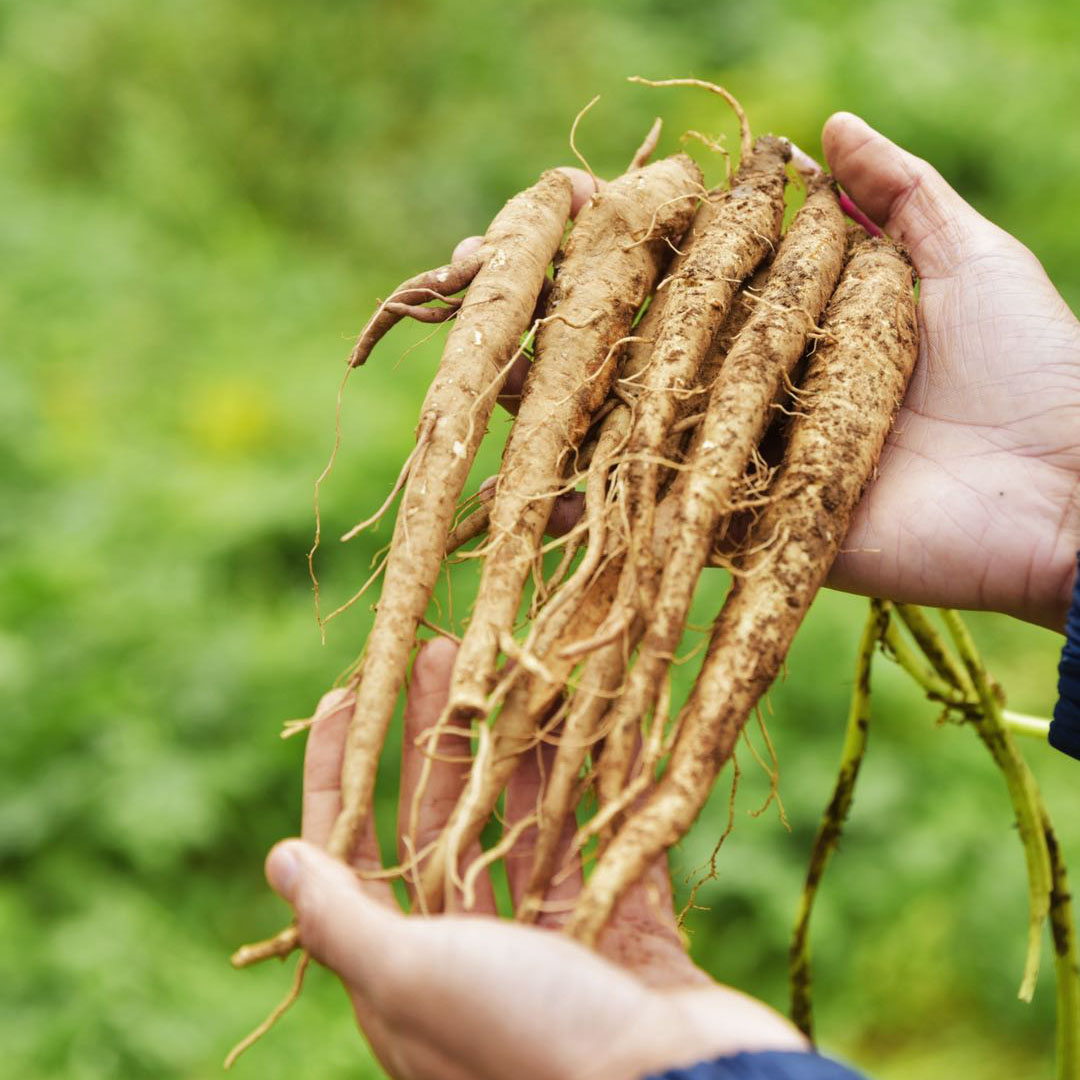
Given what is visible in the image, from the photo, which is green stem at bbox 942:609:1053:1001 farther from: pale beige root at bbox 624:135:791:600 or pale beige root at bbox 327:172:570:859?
pale beige root at bbox 327:172:570:859

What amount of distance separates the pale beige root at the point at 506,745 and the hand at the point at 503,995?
0.08 meters

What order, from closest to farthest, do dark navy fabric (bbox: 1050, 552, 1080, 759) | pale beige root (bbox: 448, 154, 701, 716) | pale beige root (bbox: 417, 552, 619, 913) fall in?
pale beige root (bbox: 417, 552, 619, 913) < dark navy fabric (bbox: 1050, 552, 1080, 759) < pale beige root (bbox: 448, 154, 701, 716)

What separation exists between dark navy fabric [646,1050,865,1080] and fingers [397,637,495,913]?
0.42 meters

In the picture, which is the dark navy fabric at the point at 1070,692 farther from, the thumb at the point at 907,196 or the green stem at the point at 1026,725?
the thumb at the point at 907,196

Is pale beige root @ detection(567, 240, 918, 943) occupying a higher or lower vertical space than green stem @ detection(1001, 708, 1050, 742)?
higher

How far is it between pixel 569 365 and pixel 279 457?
101 inches

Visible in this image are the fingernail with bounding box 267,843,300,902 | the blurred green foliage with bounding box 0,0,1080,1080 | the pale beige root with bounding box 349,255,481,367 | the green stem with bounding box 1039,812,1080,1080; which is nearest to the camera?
the fingernail with bounding box 267,843,300,902

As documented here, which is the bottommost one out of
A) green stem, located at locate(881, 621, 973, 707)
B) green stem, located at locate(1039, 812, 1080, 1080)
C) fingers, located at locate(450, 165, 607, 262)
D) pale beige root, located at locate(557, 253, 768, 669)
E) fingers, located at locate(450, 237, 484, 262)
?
green stem, located at locate(1039, 812, 1080, 1080)

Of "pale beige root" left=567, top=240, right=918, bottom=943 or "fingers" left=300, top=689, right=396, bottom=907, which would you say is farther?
"fingers" left=300, top=689, right=396, bottom=907

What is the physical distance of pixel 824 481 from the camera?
5.57 ft

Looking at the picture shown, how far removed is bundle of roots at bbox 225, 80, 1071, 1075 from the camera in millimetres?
1503

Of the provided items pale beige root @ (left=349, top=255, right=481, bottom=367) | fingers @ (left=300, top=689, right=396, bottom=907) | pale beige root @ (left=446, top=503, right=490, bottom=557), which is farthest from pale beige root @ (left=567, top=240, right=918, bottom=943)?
pale beige root @ (left=349, top=255, right=481, bottom=367)

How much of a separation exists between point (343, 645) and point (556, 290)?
1.60m

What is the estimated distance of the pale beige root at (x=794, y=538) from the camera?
140 centimetres
